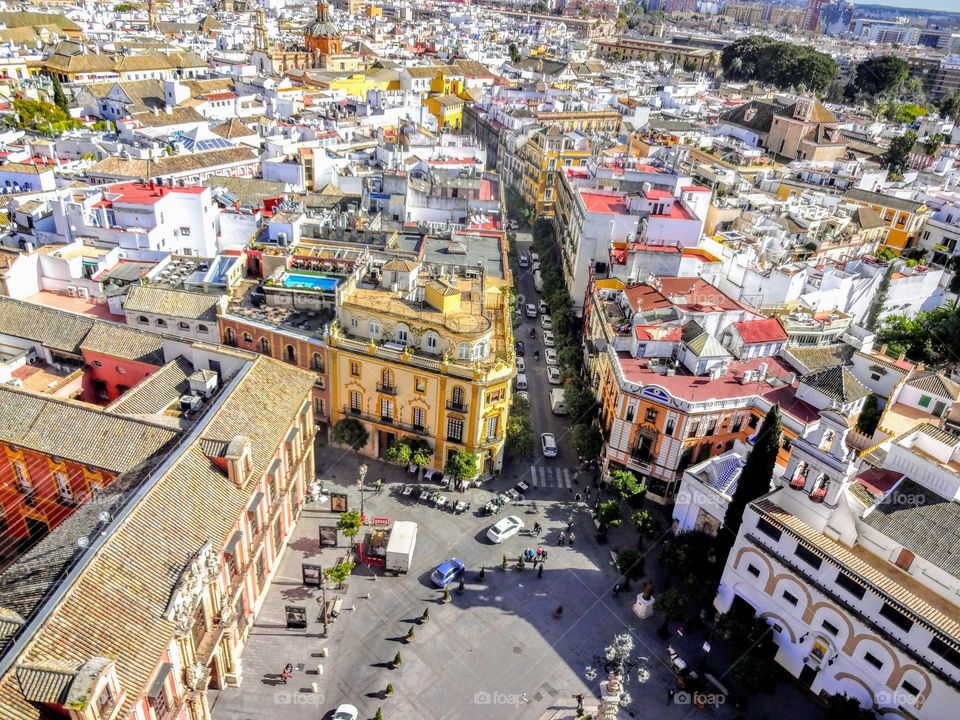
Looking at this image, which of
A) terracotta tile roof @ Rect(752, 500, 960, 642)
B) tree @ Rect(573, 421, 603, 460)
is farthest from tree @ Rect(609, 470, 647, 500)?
terracotta tile roof @ Rect(752, 500, 960, 642)

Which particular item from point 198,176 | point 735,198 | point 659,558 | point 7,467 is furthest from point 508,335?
point 198,176

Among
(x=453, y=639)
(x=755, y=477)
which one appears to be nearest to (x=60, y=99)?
(x=453, y=639)

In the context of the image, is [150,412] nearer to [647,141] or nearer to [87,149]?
[87,149]

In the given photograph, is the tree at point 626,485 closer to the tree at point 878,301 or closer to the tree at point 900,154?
the tree at point 878,301

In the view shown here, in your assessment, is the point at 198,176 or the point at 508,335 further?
the point at 198,176

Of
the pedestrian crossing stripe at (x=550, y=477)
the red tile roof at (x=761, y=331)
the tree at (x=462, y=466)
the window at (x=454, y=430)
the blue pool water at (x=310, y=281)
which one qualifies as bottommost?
the pedestrian crossing stripe at (x=550, y=477)

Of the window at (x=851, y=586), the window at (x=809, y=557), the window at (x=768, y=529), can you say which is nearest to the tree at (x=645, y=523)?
the window at (x=768, y=529)

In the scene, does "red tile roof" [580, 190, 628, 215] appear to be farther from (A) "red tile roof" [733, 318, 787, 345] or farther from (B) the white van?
(A) "red tile roof" [733, 318, 787, 345]
